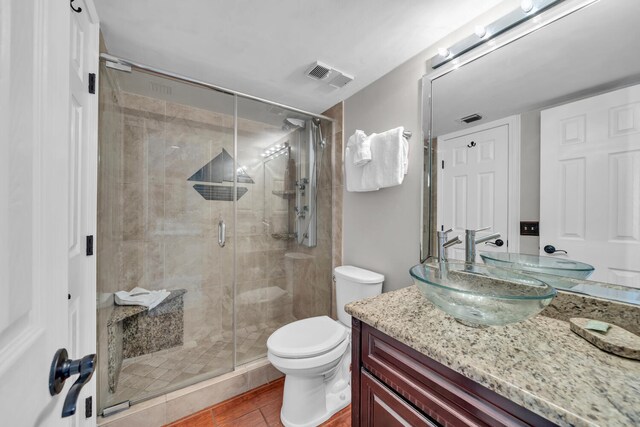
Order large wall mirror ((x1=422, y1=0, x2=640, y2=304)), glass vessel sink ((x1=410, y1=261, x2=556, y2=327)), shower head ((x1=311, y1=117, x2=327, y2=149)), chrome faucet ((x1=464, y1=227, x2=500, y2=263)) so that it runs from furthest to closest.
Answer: shower head ((x1=311, y1=117, x2=327, y2=149)) < chrome faucet ((x1=464, y1=227, x2=500, y2=263)) < large wall mirror ((x1=422, y1=0, x2=640, y2=304)) < glass vessel sink ((x1=410, y1=261, x2=556, y2=327))

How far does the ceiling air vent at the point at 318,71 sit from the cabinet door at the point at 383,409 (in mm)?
1719

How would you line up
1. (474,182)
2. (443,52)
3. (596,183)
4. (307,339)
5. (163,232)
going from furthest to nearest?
(163,232)
(307,339)
(443,52)
(474,182)
(596,183)

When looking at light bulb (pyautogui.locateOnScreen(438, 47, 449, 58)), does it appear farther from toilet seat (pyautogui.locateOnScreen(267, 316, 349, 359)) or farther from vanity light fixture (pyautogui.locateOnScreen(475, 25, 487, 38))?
toilet seat (pyautogui.locateOnScreen(267, 316, 349, 359))

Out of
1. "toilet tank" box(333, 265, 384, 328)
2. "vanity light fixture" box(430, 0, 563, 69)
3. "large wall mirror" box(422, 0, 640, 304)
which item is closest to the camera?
"large wall mirror" box(422, 0, 640, 304)

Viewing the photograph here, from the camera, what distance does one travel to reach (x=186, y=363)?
1853 millimetres

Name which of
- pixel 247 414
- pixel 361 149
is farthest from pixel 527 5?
pixel 247 414

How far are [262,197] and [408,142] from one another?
1358 mm

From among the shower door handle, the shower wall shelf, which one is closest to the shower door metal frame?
the shower wall shelf

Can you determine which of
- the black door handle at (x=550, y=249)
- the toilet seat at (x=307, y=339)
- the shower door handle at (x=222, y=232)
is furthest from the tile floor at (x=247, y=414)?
the black door handle at (x=550, y=249)

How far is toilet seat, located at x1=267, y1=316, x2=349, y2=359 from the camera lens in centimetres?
132

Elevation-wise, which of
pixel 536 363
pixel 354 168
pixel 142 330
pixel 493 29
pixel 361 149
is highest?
pixel 493 29

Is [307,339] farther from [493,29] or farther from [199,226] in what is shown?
[493,29]

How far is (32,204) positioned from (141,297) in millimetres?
1787

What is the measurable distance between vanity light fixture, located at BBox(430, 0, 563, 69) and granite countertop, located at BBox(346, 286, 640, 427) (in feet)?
4.12
